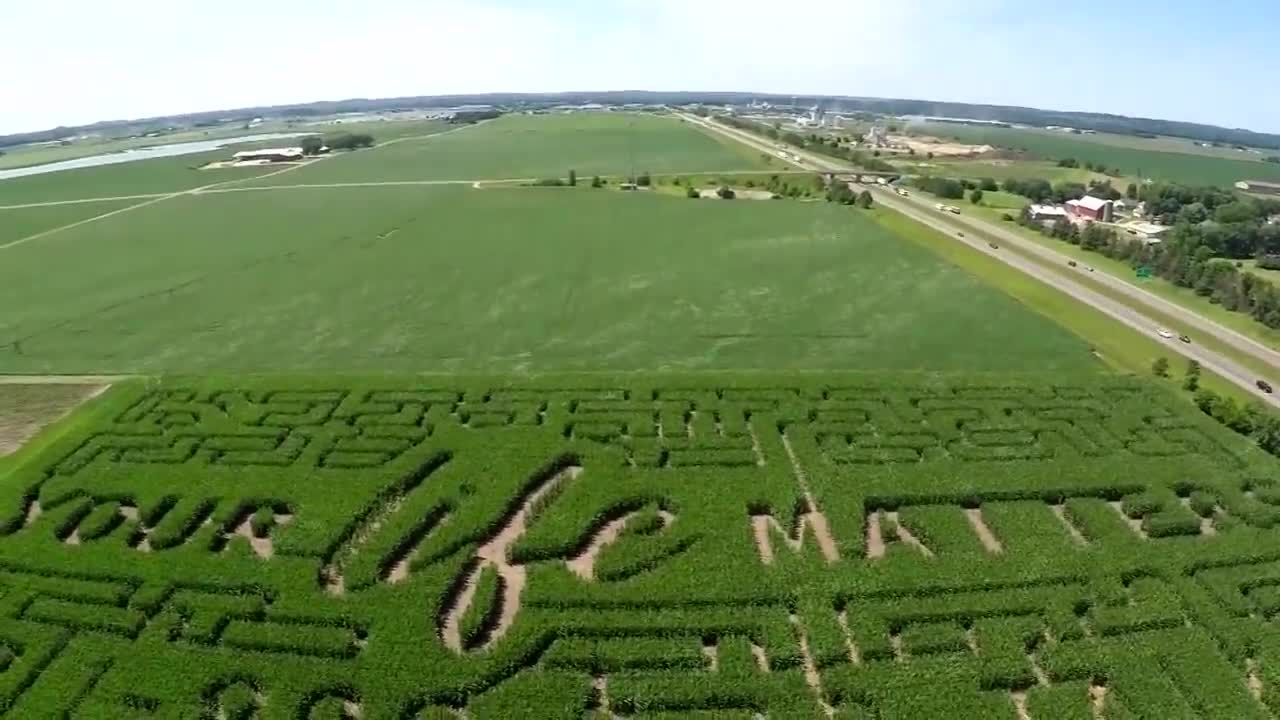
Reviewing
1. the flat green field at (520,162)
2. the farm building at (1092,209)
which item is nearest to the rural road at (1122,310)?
the farm building at (1092,209)

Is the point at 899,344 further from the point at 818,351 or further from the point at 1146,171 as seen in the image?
the point at 1146,171

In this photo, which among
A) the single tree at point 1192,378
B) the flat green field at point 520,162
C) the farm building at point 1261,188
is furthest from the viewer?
the flat green field at point 520,162

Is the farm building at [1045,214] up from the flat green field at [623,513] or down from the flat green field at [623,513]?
up

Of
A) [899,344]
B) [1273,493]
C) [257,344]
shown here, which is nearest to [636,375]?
[899,344]

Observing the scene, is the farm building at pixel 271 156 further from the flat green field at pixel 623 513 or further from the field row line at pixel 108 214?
the flat green field at pixel 623 513

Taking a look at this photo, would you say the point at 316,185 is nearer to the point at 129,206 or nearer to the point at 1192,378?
the point at 129,206

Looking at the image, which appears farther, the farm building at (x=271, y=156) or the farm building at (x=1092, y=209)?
the farm building at (x=271, y=156)
